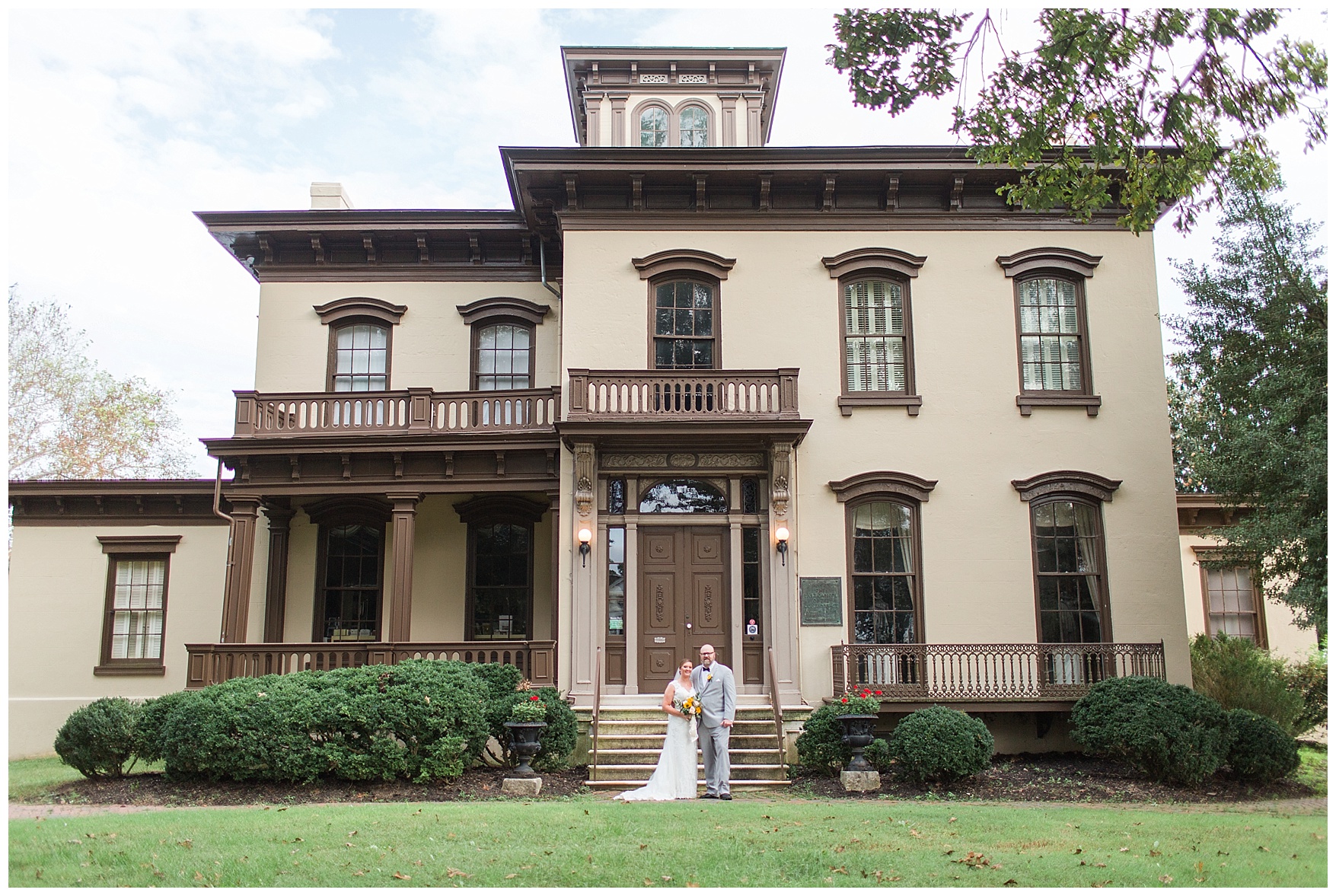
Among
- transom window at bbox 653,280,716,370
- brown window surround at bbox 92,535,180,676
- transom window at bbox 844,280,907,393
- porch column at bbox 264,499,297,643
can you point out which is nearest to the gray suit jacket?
transom window at bbox 653,280,716,370

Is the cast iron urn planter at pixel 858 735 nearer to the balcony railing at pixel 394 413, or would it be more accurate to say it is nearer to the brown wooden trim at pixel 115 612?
the balcony railing at pixel 394 413

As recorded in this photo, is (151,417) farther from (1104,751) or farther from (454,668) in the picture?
(1104,751)

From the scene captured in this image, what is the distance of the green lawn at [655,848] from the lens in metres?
8.00

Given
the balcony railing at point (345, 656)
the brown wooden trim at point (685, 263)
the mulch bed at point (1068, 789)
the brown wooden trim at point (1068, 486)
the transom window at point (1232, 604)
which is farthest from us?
the transom window at point (1232, 604)

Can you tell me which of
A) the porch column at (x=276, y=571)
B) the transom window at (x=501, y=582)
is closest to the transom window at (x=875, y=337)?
the transom window at (x=501, y=582)

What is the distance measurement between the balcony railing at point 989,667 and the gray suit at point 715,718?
10.4 feet

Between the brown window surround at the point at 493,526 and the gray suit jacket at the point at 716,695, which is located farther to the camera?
A: the brown window surround at the point at 493,526

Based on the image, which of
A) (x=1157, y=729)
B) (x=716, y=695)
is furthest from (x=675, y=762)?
(x=1157, y=729)

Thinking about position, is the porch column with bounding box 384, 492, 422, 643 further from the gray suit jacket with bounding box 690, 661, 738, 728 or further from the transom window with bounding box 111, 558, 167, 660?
the gray suit jacket with bounding box 690, 661, 738, 728

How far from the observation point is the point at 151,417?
34.2 meters

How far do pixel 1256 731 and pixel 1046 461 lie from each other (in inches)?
193

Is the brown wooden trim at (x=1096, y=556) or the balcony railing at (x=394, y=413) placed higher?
the balcony railing at (x=394, y=413)

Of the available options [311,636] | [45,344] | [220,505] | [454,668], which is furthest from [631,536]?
[45,344]

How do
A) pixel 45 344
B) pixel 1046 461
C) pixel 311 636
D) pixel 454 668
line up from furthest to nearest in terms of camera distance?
pixel 45 344 → pixel 311 636 → pixel 1046 461 → pixel 454 668
